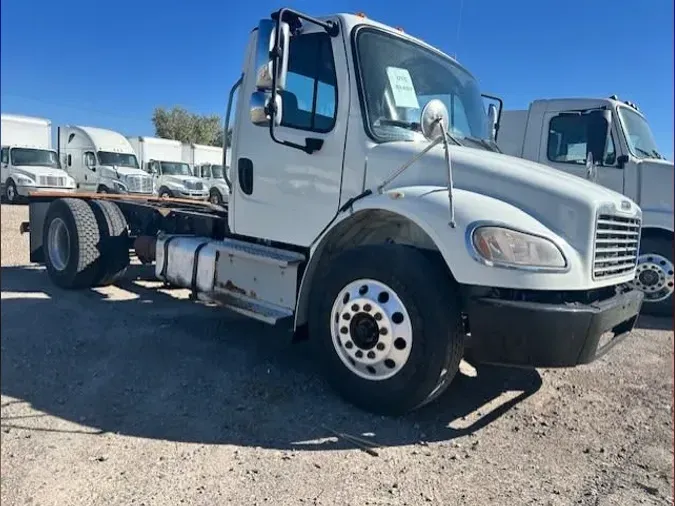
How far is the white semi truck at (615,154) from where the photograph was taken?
5.71 meters

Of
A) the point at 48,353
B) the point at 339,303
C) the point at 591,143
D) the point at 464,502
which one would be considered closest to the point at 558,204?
the point at 339,303

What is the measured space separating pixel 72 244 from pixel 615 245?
17.5 ft

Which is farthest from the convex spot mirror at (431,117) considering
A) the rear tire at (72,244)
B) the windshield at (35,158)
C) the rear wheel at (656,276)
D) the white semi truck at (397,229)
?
the windshield at (35,158)

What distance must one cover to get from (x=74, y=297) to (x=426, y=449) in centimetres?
433

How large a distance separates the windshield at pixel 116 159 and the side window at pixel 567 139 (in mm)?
14398

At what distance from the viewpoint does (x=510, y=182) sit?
3141 millimetres

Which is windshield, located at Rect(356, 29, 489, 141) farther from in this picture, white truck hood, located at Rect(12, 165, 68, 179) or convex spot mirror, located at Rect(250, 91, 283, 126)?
white truck hood, located at Rect(12, 165, 68, 179)

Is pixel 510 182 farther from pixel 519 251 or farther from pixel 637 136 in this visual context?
pixel 637 136

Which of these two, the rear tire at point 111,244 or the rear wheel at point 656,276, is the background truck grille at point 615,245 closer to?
the rear wheel at point 656,276

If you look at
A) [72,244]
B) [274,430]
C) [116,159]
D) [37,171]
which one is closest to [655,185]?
[274,430]

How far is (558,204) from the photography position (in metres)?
2.98

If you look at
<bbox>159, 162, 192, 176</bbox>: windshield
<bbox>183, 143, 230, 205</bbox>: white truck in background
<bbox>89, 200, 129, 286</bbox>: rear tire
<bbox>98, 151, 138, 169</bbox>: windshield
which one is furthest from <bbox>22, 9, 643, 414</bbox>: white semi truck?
<bbox>98, 151, 138, 169</bbox>: windshield

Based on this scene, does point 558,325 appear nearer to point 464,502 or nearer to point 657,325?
point 464,502

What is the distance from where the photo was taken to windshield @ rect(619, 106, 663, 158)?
5703mm
